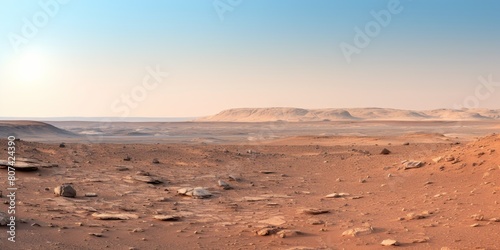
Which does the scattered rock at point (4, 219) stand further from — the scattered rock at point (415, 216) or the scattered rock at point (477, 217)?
the scattered rock at point (477, 217)

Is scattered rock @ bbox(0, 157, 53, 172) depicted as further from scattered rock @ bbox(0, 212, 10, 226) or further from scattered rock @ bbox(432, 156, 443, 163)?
scattered rock @ bbox(432, 156, 443, 163)

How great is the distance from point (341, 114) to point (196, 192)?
13867 cm

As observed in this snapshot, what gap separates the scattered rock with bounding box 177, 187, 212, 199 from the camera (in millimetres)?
12350

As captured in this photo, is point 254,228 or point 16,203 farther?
point 16,203

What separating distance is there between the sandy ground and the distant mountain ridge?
125m

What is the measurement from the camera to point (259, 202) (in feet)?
39.4

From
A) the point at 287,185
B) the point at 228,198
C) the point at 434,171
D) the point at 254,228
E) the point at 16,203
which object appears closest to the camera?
the point at 254,228

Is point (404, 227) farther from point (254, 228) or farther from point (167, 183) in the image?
point (167, 183)

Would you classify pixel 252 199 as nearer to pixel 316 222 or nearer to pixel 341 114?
pixel 316 222

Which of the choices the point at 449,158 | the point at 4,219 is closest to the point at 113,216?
the point at 4,219

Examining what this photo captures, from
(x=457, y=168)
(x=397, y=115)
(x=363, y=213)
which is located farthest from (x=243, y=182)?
(x=397, y=115)

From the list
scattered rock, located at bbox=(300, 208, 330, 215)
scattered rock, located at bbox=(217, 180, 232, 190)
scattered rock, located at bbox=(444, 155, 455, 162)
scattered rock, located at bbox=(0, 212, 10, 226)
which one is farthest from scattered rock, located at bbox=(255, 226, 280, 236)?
scattered rock, located at bbox=(444, 155, 455, 162)

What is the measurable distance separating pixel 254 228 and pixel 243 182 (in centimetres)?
575

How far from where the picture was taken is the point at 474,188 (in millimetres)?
10883
